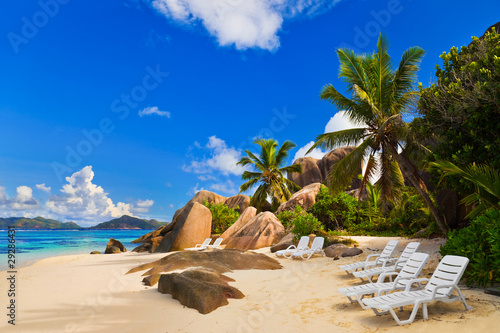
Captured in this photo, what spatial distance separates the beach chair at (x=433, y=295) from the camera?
4696mm

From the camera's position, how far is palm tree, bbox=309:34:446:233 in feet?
48.4

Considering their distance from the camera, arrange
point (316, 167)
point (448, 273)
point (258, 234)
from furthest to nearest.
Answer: point (316, 167), point (258, 234), point (448, 273)

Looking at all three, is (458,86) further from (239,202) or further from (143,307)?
(239,202)

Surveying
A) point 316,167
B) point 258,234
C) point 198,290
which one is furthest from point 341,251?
point 316,167

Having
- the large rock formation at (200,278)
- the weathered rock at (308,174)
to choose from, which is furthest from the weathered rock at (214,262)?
the weathered rock at (308,174)

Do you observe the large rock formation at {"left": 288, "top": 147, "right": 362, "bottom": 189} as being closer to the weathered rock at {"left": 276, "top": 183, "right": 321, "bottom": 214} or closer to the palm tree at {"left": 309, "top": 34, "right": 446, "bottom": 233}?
the weathered rock at {"left": 276, "top": 183, "right": 321, "bottom": 214}

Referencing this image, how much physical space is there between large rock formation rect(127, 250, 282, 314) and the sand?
207 millimetres

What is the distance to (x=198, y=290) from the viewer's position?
626cm

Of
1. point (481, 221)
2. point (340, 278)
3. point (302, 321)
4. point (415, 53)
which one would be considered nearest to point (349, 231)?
point (415, 53)

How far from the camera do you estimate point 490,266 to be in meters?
6.21

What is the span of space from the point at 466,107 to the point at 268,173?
21.8 meters

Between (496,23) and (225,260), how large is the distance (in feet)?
52.7

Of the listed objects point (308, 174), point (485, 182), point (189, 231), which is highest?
point (308, 174)

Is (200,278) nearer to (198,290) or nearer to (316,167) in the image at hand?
(198,290)
